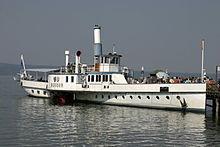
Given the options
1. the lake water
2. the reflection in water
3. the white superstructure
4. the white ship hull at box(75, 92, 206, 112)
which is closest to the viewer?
the lake water

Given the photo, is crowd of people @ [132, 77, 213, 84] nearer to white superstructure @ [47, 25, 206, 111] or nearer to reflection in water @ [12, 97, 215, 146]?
white superstructure @ [47, 25, 206, 111]

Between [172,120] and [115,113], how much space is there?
659 cm

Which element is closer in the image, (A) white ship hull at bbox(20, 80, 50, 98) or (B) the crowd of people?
(B) the crowd of people

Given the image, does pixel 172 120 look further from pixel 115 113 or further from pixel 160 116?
pixel 115 113

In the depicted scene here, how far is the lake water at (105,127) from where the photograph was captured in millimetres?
23594

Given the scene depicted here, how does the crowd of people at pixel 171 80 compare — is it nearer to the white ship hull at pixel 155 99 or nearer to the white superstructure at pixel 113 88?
the white superstructure at pixel 113 88

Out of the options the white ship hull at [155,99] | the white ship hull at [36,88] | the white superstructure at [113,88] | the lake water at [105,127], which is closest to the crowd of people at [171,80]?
the white superstructure at [113,88]

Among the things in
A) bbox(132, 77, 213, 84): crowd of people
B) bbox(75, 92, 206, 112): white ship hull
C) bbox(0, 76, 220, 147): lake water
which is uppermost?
bbox(132, 77, 213, 84): crowd of people

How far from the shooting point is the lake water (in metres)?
23.6

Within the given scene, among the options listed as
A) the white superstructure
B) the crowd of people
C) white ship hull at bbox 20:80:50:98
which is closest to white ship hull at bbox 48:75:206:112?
the white superstructure

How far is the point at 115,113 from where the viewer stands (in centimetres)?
3559

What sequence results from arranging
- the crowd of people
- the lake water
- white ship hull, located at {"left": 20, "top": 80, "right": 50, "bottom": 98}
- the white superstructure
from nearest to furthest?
the lake water → the white superstructure → the crowd of people → white ship hull, located at {"left": 20, "top": 80, "right": 50, "bottom": 98}

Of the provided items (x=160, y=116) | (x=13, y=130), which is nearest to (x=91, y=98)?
(x=160, y=116)

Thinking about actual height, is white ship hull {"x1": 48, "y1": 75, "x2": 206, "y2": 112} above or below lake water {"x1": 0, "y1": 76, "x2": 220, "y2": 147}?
above
